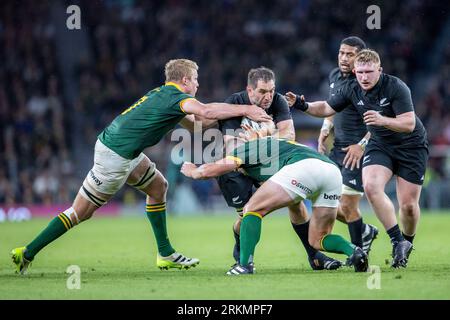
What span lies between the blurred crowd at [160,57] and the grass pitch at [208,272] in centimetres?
817

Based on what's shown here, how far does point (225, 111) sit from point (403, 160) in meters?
2.17

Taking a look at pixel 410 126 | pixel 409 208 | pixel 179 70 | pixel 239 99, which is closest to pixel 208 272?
pixel 239 99

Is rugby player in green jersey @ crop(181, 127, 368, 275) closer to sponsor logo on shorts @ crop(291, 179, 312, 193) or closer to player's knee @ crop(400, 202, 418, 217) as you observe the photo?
sponsor logo on shorts @ crop(291, 179, 312, 193)

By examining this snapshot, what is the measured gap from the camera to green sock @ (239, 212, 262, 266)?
8.45 meters

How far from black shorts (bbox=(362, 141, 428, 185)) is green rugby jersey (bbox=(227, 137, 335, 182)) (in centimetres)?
105

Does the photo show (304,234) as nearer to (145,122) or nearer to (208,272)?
(208,272)

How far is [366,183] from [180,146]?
15.0 metres

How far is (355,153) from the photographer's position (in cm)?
1038

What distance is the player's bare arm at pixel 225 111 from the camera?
28.6 feet

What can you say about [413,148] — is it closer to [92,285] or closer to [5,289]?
[92,285]

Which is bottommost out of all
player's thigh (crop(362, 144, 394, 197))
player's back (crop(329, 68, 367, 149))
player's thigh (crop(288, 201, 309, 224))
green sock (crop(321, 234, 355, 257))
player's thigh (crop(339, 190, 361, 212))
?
green sock (crop(321, 234, 355, 257))

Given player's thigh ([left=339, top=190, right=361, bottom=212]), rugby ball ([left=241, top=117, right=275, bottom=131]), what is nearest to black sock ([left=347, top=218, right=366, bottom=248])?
player's thigh ([left=339, top=190, right=361, bottom=212])
